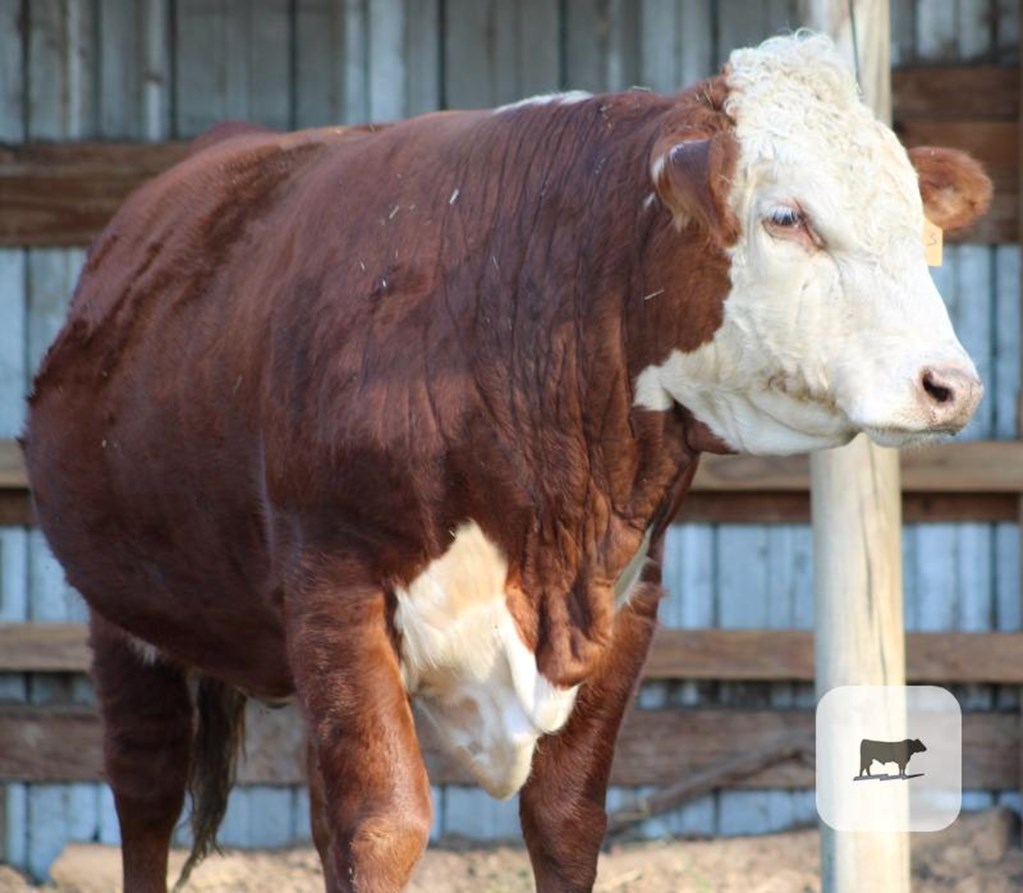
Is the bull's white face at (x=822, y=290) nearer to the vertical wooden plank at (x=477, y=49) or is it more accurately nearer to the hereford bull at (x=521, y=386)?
the hereford bull at (x=521, y=386)

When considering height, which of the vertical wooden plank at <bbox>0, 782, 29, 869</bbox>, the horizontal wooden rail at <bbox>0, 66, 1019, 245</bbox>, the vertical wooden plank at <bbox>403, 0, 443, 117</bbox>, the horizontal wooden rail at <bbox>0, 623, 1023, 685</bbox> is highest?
the vertical wooden plank at <bbox>403, 0, 443, 117</bbox>

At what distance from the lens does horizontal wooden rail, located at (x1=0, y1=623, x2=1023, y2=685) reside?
19.2 ft

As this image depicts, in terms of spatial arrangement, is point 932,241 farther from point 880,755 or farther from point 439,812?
point 439,812

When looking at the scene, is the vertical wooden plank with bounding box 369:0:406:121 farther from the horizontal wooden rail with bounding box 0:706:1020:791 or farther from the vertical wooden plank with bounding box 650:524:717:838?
the horizontal wooden rail with bounding box 0:706:1020:791

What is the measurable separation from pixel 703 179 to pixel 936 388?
50 centimetres

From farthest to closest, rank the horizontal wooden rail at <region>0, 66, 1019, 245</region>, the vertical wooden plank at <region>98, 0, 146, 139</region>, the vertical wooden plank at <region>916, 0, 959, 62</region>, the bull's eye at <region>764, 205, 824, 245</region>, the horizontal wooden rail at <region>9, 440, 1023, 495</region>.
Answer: the vertical wooden plank at <region>98, 0, 146, 139</region>
the vertical wooden plank at <region>916, 0, 959, 62</region>
the horizontal wooden rail at <region>0, 66, 1019, 245</region>
the horizontal wooden rail at <region>9, 440, 1023, 495</region>
the bull's eye at <region>764, 205, 824, 245</region>

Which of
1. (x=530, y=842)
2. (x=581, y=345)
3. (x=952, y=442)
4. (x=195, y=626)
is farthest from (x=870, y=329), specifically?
(x=952, y=442)

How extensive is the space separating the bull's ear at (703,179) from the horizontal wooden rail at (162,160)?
288cm

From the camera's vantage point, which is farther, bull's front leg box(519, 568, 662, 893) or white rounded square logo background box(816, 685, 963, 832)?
white rounded square logo background box(816, 685, 963, 832)

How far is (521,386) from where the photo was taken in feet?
11.3

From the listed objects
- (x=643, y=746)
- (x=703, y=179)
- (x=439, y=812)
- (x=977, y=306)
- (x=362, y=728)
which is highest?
(x=703, y=179)

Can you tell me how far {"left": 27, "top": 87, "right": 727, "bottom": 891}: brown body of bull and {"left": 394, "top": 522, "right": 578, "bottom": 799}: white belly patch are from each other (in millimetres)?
34

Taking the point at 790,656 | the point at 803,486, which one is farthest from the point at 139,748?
the point at 803,486

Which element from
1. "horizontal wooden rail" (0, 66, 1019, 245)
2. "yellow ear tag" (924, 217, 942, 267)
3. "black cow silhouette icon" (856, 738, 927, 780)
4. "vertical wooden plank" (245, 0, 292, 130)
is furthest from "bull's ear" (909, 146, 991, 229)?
"vertical wooden plank" (245, 0, 292, 130)
